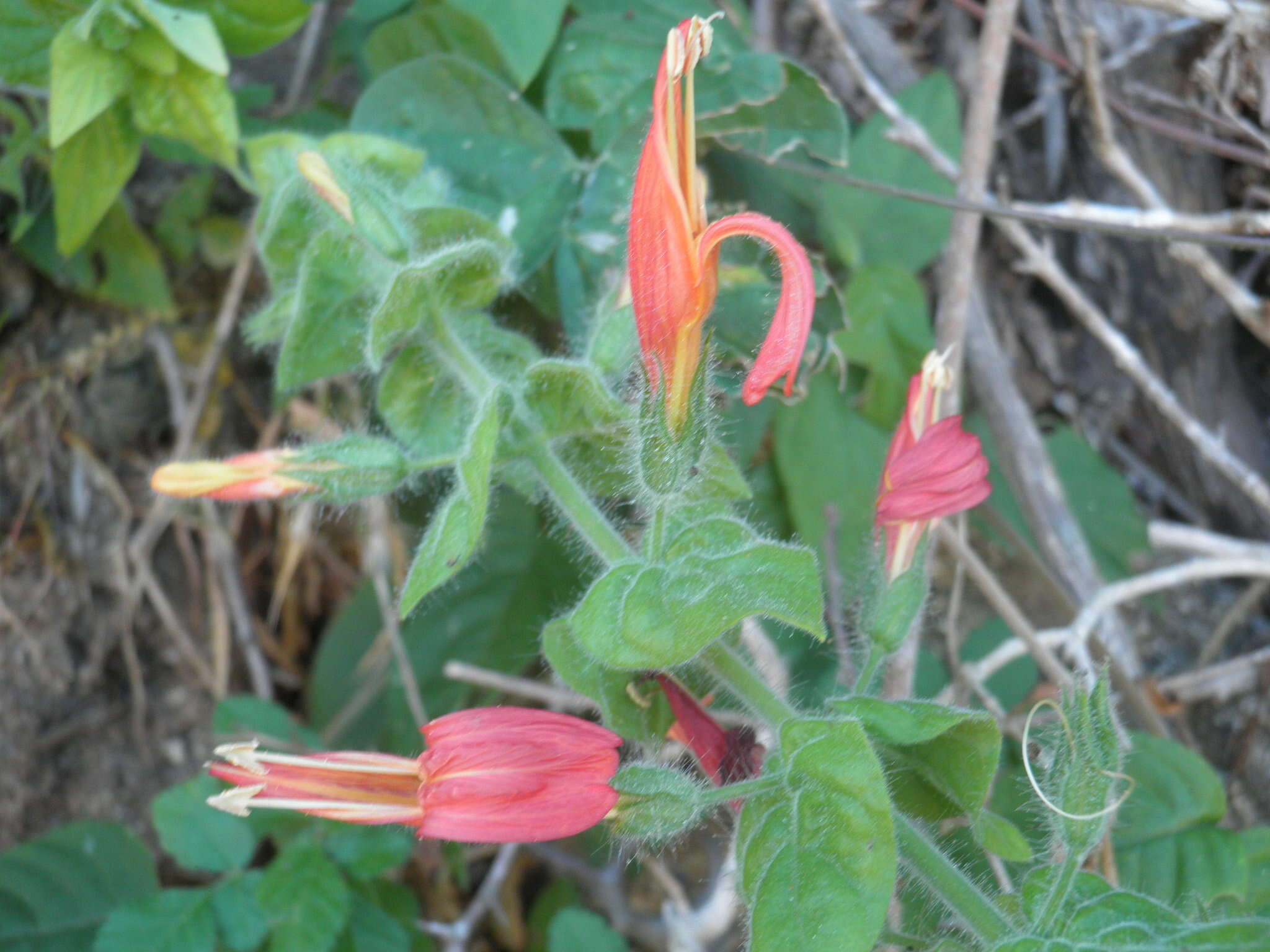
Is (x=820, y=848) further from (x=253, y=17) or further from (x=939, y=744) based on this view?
(x=253, y=17)

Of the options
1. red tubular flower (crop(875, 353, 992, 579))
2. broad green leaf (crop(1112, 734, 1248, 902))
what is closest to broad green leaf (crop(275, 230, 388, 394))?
red tubular flower (crop(875, 353, 992, 579))

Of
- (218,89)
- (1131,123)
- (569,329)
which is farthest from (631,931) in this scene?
(1131,123)

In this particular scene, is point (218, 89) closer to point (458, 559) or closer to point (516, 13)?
point (516, 13)

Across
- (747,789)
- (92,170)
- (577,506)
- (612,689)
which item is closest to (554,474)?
(577,506)

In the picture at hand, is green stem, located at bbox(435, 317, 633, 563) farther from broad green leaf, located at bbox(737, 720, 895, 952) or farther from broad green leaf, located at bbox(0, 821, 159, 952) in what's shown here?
broad green leaf, located at bbox(0, 821, 159, 952)

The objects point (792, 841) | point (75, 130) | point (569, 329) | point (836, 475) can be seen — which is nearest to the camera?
point (792, 841)

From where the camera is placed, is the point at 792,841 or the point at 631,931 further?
the point at 631,931
